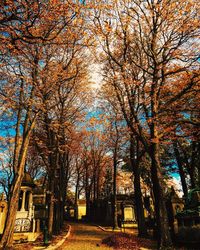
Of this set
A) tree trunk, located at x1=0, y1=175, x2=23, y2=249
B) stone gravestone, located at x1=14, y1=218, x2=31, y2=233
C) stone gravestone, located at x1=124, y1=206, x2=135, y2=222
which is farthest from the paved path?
stone gravestone, located at x1=124, y1=206, x2=135, y2=222

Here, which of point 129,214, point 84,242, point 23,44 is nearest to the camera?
point 23,44

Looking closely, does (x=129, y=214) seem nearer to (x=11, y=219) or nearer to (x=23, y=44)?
(x=11, y=219)

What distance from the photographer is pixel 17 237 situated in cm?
1299

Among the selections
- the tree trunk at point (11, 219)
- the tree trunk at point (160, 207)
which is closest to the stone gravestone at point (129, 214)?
the tree trunk at point (160, 207)

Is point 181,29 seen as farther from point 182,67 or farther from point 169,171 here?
point 169,171

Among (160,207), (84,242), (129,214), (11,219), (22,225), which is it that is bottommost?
(84,242)

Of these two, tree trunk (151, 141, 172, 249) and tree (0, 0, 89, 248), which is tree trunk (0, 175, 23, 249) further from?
tree trunk (151, 141, 172, 249)

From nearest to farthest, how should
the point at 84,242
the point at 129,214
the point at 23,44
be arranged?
the point at 23,44, the point at 84,242, the point at 129,214

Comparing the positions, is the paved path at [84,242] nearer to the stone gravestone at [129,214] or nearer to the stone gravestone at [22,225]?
the stone gravestone at [22,225]

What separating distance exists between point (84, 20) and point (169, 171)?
80.0ft

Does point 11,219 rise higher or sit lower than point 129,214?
higher

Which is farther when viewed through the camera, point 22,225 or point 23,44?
point 22,225

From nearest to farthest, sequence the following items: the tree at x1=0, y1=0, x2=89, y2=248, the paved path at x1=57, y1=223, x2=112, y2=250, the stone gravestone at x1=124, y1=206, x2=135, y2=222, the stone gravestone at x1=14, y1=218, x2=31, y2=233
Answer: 1. the tree at x1=0, y1=0, x2=89, y2=248
2. the paved path at x1=57, y1=223, x2=112, y2=250
3. the stone gravestone at x1=14, y1=218, x2=31, y2=233
4. the stone gravestone at x1=124, y1=206, x2=135, y2=222

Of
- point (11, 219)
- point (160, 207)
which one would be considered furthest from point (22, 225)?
point (160, 207)
